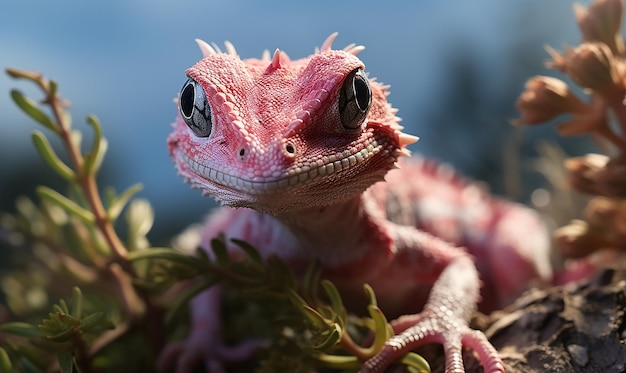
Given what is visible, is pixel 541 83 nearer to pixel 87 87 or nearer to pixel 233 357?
pixel 233 357

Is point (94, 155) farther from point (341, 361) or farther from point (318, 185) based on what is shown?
point (341, 361)

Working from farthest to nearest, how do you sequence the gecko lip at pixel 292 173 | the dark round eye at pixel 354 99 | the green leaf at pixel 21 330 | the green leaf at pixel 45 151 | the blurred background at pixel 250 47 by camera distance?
the blurred background at pixel 250 47 < the green leaf at pixel 45 151 < the green leaf at pixel 21 330 < the dark round eye at pixel 354 99 < the gecko lip at pixel 292 173

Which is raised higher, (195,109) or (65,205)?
(195,109)

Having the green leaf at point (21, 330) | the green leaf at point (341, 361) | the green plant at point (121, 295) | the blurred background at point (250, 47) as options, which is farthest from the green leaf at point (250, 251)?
the blurred background at point (250, 47)

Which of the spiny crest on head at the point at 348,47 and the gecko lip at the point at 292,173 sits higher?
the spiny crest on head at the point at 348,47

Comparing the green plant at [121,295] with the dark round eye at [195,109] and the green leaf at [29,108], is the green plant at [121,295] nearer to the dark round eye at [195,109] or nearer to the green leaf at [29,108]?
the green leaf at [29,108]

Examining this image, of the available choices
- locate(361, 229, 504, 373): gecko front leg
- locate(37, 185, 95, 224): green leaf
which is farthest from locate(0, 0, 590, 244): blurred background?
locate(37, 185, 95, 224): green leaf

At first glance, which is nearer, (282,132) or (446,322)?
(282,132)

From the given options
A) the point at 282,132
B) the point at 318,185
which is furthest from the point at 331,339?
the point at 282,132
